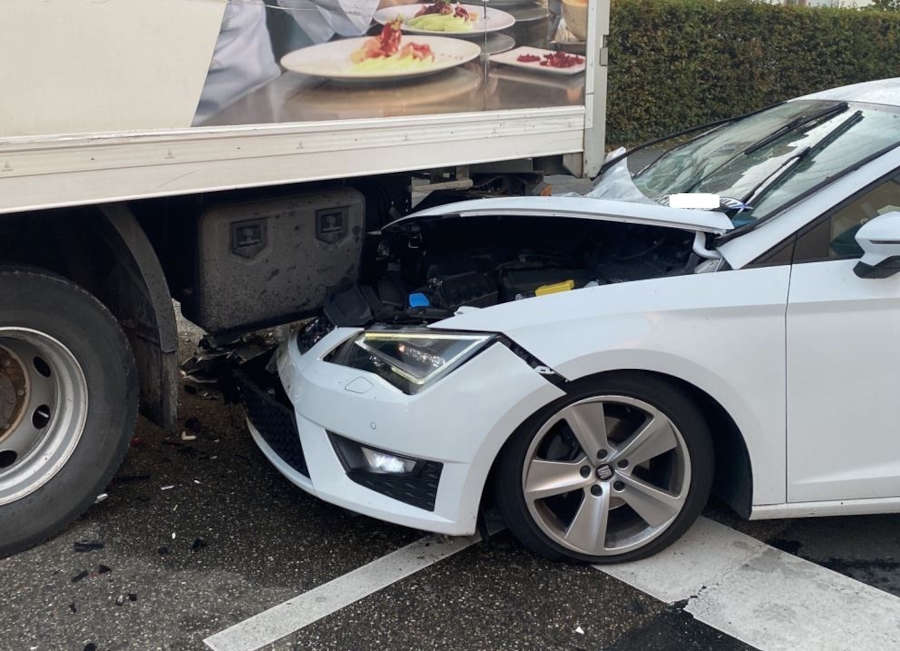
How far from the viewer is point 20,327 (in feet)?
10.6

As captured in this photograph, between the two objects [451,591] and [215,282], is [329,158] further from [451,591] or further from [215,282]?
[451,591]

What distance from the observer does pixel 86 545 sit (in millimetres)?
3445

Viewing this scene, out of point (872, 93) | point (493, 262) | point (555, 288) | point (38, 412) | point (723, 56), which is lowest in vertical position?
point (723, 56)

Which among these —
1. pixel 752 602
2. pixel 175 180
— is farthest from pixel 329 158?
pixel 752 602

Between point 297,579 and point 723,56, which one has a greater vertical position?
point 297,579

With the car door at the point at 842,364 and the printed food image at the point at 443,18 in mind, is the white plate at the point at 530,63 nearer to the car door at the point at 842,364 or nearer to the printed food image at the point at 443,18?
the printed food image at the point at 443,18

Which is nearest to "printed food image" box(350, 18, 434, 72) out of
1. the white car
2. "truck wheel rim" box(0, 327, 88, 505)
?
the white car

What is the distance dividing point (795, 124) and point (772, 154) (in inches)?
13.7

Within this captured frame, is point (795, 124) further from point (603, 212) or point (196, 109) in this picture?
point (196, 109)

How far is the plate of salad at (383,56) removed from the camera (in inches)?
147

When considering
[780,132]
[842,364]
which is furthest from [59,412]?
[780,132]

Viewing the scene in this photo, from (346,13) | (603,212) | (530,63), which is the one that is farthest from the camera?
(530,63)

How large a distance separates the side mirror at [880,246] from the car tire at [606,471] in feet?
2.50

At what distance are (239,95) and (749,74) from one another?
46.7 ft
